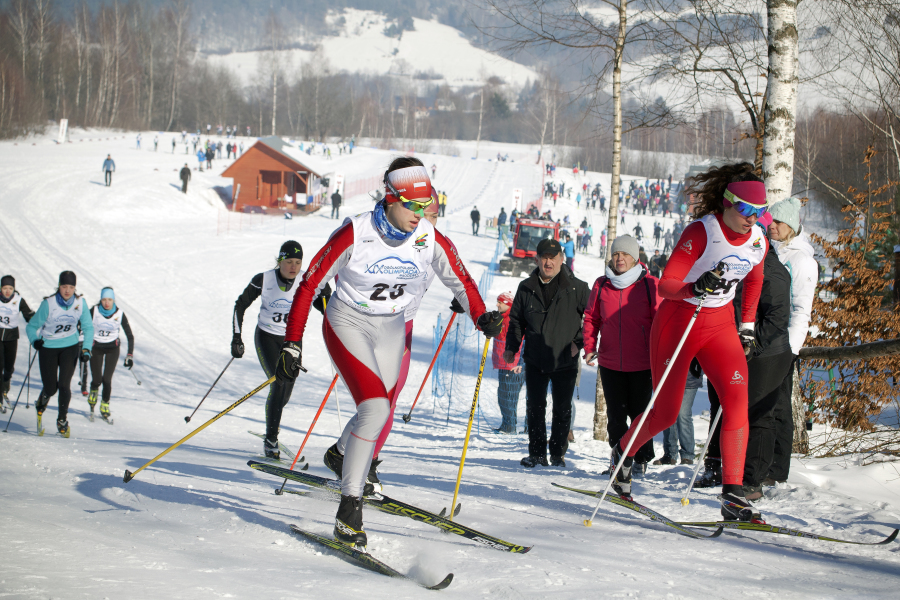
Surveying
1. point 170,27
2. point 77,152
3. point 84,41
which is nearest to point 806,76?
point 77,152

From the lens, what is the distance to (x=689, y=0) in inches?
336

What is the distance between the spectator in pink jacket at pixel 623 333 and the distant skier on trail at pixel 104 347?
7.05m

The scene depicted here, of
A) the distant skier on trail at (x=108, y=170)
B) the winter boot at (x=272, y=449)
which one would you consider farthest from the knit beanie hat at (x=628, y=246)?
the distant skier on trail at (x=108, y=170)

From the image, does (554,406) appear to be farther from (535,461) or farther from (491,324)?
(491,324)

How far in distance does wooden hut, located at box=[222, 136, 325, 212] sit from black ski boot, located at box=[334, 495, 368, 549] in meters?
34.7

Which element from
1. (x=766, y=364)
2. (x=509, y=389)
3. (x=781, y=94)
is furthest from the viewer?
(x=509, y=389)

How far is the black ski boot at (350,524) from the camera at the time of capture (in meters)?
3.43

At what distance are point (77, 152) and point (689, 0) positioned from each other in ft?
134

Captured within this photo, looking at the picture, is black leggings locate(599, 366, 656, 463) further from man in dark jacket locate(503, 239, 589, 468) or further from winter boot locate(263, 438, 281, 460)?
winter boot locate(263, 438, 281, 460)

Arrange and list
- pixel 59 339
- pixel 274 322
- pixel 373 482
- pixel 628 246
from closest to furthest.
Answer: pixel 373 482 → pixel 628 246 → pixel 274 322 → pixel 59 339

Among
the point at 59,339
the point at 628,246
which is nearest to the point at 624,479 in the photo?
the point at 628,246

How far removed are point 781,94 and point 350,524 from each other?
5.25m

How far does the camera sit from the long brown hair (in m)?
3.93

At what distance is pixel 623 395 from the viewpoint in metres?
5.29
